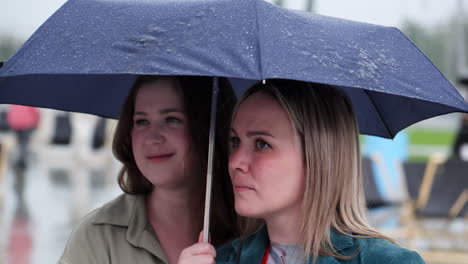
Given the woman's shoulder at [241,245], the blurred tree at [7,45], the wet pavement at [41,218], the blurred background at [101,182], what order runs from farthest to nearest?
the blurred tree at [7,45] < the blurred background at [101,182] < the wet pavement at [41,218] < the woman's shoulder at [241,245]

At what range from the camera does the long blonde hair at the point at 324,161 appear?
8.77 ft

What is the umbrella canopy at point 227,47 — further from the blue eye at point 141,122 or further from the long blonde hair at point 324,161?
the blue eye at point 141,122

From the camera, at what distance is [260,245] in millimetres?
2822

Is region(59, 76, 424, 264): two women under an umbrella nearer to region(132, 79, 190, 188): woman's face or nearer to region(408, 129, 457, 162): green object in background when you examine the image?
region(132, 79, 190, 188): woman's face

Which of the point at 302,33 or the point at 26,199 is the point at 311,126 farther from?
the point at 26,199

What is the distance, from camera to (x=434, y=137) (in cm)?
2877

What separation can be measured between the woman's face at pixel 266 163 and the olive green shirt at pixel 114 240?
0.56 metres

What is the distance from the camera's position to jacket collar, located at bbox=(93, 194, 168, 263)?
10.2ft

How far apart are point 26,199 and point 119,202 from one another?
9.33 meters

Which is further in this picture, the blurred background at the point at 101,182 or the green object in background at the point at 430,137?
the green object in background at the point at 430,137


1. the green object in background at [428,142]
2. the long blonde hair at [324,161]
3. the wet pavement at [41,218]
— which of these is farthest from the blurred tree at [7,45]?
the long blonde hair at [324,161]

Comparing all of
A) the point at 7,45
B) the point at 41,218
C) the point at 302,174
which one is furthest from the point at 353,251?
the point at 7,45

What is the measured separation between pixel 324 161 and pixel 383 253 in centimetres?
31

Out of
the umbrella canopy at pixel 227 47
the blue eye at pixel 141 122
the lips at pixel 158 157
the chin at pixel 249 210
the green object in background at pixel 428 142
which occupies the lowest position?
the green object in background at pixel 428 142
